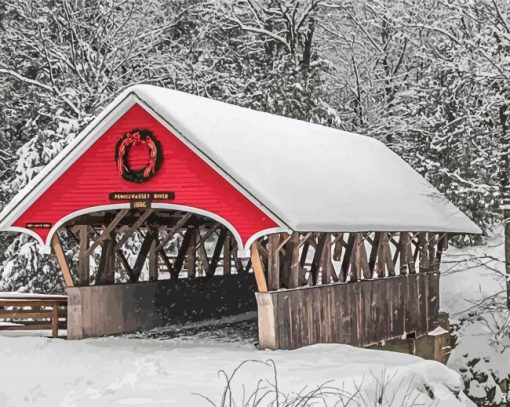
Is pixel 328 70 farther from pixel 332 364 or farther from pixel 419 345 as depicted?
pixel 332 364

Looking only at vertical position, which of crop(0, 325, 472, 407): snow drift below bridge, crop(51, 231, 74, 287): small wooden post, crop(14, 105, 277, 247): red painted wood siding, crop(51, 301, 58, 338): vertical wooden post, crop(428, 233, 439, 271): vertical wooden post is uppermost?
crop(14, 105, 277, 247): red painted wood siding

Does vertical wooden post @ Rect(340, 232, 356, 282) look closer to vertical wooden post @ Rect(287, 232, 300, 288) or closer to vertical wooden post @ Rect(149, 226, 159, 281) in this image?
vertical wooden post @ Rect(287, 232, 300, 288)

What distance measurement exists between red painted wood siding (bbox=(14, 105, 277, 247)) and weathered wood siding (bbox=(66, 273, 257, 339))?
1730 millimetres

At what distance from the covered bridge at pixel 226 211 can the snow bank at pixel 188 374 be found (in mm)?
1332

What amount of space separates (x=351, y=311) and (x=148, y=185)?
500cm

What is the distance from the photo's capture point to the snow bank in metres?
12.0

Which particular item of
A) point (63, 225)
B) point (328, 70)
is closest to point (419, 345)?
point (63, 225)

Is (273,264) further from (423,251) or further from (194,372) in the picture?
(423,251)

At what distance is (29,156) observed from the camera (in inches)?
1038

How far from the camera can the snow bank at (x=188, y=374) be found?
39.5 feet

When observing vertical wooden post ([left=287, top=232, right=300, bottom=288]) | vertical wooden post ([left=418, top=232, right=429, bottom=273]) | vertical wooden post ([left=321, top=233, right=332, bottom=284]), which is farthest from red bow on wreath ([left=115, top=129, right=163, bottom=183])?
vertical wooden post ([left=418, top=232, right=429, bottom=273])

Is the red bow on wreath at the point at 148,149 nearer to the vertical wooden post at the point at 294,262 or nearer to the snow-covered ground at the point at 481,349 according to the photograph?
the vertical wooden post at the point at 294,262

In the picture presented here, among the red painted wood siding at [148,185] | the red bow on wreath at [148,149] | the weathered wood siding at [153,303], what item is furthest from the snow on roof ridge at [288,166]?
the weathered wood siding at [153,303]

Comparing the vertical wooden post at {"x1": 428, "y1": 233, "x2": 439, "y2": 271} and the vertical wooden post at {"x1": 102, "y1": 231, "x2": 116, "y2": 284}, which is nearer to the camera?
the vertical wooden post at {"x1": 102, "y1": 231, "x2": 116, "y2": 284}
